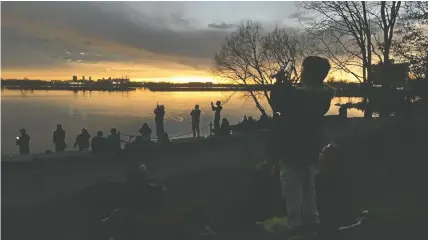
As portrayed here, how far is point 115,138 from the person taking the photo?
44.7 feet

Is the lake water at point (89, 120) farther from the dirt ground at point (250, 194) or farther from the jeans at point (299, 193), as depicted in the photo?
the jeans at point (299, 193)

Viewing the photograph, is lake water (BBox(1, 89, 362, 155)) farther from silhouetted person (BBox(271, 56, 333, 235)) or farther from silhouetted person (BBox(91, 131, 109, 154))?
silhouetted person (BBox(271, 56, 333, 235))

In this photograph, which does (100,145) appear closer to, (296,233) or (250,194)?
(250,194)

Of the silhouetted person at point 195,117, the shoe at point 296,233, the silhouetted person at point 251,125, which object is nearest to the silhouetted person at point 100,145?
the silhouetted person at point 195,117

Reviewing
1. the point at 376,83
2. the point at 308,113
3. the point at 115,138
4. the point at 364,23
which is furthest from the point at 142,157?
the point at 376,83

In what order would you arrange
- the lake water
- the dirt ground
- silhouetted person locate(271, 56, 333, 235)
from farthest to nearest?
1. the lake water
2. the dirt ground
3. silhouetted person locate(271, 56, 333, 235)

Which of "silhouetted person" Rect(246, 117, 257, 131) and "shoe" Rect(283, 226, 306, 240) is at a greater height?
"shoe" Rect(283, 226, 306, 240)

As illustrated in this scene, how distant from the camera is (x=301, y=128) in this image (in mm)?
3619

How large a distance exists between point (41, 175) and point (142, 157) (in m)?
3.18

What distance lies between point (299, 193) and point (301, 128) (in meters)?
0.62

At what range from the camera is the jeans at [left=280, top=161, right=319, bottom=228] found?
3736 millimetres

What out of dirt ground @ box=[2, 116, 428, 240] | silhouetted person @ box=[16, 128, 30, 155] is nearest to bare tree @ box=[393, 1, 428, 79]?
dirt ground @ box=[2, 116, 428, 240]

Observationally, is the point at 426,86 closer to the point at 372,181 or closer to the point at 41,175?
the point at 372,181

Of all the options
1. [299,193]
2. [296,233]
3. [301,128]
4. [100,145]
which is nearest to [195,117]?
[100,145]
